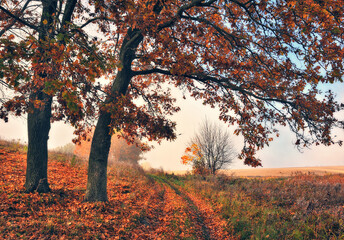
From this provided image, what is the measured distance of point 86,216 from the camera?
7.55 m

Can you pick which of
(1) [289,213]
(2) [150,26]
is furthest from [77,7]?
(1) [289,213]

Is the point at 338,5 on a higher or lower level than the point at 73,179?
higher

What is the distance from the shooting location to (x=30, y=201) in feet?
27.4

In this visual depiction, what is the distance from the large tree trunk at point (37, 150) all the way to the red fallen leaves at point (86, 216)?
22.6 inches

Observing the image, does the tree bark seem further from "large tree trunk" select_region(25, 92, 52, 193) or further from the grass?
the grass

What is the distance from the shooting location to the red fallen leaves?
6.14 metres

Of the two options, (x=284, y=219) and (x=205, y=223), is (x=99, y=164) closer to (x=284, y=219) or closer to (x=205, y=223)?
(x=205, y=223)

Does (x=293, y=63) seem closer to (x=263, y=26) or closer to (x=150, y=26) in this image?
(x=263, y=26)

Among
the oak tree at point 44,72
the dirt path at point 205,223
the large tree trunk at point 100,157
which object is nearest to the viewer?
the oak tree at point 44,72

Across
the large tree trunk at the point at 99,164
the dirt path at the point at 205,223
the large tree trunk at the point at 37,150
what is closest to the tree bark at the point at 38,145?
the large tree trunk at the point at 37,150

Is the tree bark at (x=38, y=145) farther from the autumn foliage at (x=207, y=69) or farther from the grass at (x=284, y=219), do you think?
the grass at (x=284, y=219)

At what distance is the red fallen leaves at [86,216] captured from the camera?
614 centimetres

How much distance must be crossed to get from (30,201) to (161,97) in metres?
8.27

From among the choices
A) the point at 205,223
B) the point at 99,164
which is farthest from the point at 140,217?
the point at 99,164
